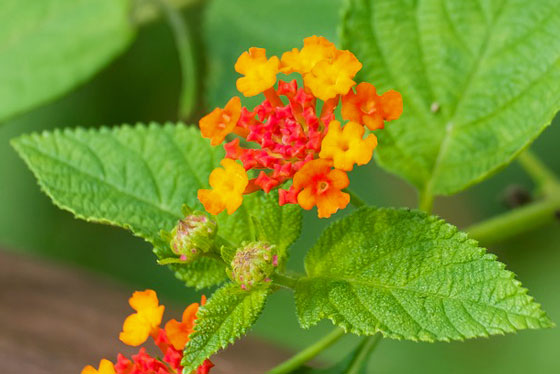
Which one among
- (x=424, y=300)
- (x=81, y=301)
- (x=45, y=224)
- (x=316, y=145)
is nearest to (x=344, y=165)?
(x=316, y=145)

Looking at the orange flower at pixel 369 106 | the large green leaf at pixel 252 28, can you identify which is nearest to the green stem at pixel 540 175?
the large green leaf at pixel 252 28

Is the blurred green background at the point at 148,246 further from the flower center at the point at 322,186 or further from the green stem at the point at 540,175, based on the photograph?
the flower center at the point at 322,186

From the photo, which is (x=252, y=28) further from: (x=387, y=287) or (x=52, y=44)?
(x=387, y=287)

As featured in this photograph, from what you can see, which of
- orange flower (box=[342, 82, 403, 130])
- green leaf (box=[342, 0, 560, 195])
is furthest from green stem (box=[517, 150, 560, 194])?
orange flower (box=[342, 82, 403, 130])

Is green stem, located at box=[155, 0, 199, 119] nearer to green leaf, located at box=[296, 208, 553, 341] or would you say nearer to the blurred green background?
the blurred green background

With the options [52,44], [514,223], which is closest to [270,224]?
[514,223]

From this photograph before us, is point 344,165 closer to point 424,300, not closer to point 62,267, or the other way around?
point 424,300

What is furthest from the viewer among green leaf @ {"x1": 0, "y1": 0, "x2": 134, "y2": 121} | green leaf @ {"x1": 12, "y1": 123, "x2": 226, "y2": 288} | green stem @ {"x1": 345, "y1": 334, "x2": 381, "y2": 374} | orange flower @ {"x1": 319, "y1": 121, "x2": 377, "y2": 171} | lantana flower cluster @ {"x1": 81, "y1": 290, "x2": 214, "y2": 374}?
green leaf @ {"x1": 0, "y1": 0, "x2": 134, "y2": 121}
